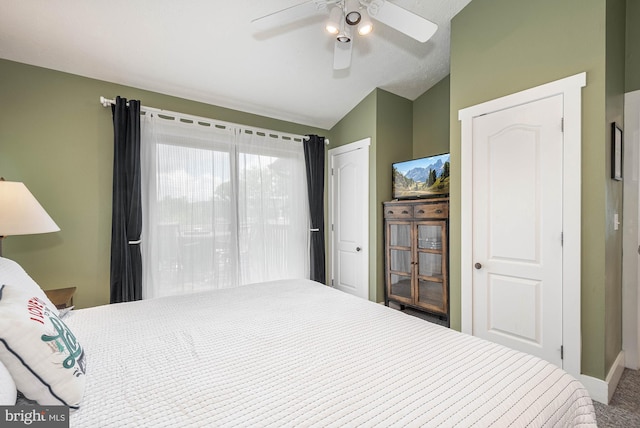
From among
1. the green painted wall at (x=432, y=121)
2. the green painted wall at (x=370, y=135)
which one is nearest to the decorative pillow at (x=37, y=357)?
the green painted wall at (x=370, y=135)

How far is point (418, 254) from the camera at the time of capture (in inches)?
119

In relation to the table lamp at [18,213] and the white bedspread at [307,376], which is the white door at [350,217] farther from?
the table lamp at [18,213]

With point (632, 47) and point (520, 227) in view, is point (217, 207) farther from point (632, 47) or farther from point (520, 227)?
point (632, 47)

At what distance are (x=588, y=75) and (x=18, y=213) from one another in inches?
143

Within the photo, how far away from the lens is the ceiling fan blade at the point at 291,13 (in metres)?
1.58

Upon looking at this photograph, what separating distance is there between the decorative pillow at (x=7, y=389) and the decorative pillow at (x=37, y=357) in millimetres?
30

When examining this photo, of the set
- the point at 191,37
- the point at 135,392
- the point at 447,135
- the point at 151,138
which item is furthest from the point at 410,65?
the point at 135,392

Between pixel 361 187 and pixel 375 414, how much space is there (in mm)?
2922

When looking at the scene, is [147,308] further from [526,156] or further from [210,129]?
[526,156]

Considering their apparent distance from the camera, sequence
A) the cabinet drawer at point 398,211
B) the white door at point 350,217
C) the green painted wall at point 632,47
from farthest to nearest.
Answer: the white door at point 350,217 < the cabinet drawer at point 398,211 < the green painted wall at point 632,47

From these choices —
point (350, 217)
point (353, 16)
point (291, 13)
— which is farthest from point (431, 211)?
point (291, 13)
